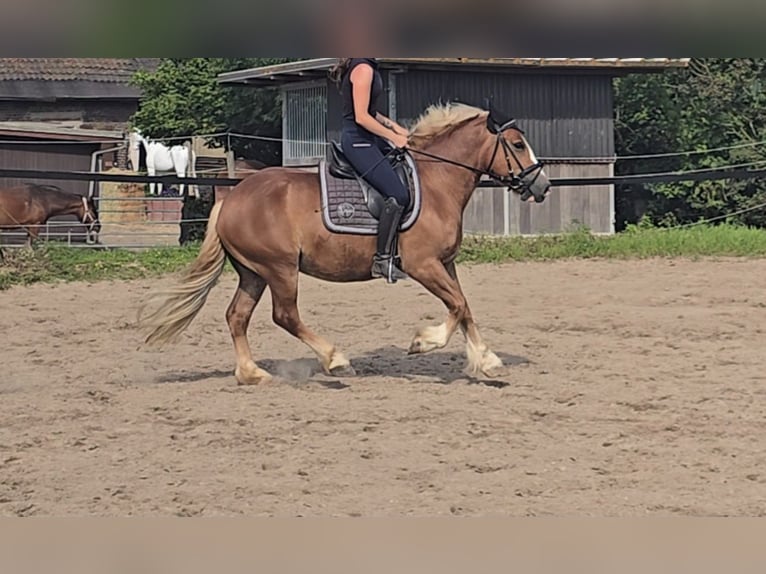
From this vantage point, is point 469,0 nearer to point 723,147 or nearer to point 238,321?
point 238,321

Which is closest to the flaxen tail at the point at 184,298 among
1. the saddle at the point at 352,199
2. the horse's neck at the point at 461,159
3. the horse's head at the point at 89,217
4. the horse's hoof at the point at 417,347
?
the saddle at the point at 352,199

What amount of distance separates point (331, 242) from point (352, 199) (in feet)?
1.12

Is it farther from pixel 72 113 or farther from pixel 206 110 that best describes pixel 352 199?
pixel 72 113

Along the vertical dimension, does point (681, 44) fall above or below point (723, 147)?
below

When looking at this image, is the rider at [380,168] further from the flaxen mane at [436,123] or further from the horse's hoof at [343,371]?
the horse's hoof at [343,371]

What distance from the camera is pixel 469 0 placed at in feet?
3.81

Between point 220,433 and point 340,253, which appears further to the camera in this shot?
point 340,253

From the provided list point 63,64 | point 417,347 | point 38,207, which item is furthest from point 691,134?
point 63,64

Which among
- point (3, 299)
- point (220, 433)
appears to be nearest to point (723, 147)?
point (3, 299)

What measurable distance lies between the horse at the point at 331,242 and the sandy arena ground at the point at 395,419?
1.35 feet

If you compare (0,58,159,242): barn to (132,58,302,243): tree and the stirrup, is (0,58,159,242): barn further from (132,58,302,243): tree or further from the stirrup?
the stirrup

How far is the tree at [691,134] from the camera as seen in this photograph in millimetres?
23594

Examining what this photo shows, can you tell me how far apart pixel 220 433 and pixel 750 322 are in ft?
22.0

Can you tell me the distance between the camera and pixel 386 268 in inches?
298
